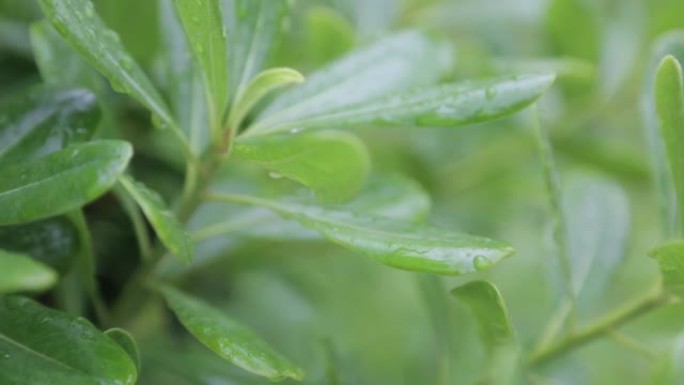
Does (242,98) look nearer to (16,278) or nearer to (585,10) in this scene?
(16,278)

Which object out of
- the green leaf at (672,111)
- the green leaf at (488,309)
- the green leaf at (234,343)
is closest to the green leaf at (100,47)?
the green leaf at (234,343)

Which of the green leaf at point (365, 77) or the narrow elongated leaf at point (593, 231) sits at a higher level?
the green leaf at point (365, 77)

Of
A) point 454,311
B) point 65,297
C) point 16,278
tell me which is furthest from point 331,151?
point 454,311

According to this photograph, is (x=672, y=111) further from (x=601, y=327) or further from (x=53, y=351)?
(x=53, y=351)

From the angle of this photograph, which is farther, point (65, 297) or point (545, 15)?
point (545, 15)

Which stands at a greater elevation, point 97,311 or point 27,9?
point 27,9

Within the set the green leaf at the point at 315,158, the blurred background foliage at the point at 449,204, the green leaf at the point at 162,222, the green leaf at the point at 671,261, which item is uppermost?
the green leaf at the point at 315,158

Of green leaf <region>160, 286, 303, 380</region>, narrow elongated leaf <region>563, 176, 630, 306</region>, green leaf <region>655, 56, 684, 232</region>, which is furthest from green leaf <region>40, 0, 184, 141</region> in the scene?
narrow elongated leaf <region>563, 176, 630, 306</region>

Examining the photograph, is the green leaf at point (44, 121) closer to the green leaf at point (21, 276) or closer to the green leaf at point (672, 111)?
the green leaf at point (21, 276)
